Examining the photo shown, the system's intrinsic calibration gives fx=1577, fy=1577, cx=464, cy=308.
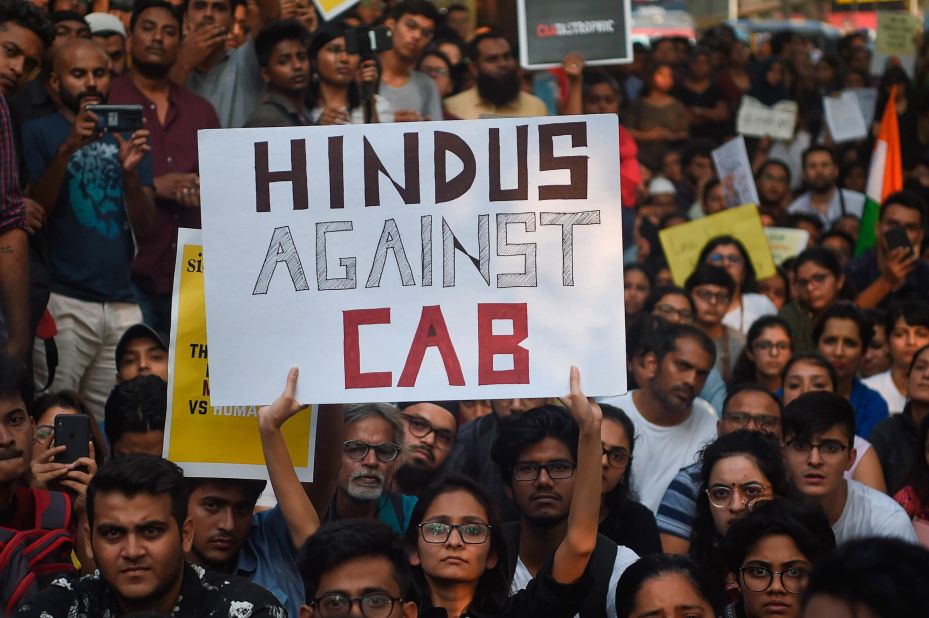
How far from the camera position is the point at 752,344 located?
28.0ft

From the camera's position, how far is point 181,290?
5.22 meters

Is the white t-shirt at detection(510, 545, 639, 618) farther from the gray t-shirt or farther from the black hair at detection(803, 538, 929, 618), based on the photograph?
the gray t-shirt

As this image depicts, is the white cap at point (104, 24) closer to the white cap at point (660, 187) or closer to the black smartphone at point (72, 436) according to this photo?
the black smartphone at point (72, 436)

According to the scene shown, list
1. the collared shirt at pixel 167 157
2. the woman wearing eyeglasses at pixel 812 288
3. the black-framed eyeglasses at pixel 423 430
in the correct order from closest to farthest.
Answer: the black-framed eyeglasses at pixel 423 430
the collared shirt at pixel 167 157
the woman wearing eyeglasses at pixel 812 288

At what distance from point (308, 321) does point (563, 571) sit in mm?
1074

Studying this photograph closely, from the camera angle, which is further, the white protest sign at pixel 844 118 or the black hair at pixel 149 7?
the white protest sign at pixel 844 118

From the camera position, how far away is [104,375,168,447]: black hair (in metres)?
5.79

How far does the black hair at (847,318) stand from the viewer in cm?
852

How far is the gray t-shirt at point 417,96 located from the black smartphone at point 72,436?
4.78m

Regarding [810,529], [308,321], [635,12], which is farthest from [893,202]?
[635,12]

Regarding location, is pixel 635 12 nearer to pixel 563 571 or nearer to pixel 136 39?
pixel 136 39

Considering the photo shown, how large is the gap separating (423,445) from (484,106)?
163 inches

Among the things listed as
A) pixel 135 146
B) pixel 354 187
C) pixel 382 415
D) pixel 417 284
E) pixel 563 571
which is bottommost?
pixel 563 571

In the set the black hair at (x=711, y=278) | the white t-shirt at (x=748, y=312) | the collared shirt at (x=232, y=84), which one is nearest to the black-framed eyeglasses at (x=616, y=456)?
the black hair at (x=711, y=278)
